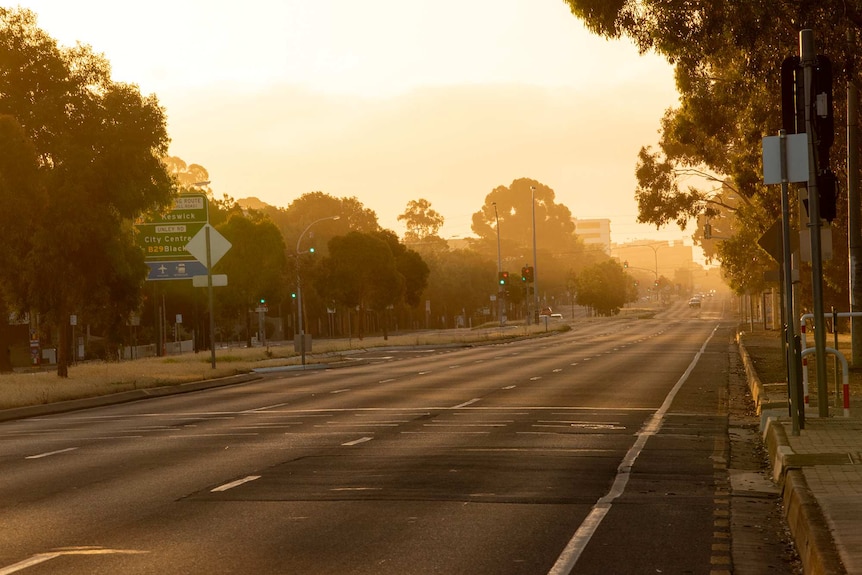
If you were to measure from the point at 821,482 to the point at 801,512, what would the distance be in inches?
62.9

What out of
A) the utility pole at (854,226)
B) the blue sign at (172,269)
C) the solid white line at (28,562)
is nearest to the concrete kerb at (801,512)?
the solid white line at (28,562)

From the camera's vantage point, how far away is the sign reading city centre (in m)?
51.8

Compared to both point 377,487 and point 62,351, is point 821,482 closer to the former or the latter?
point 377,487

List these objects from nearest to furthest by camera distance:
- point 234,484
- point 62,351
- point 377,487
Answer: point 377,487 → point 234,484 → point 62,351

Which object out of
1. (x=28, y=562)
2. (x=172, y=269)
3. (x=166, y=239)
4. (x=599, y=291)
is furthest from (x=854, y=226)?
(x=599, y=291)

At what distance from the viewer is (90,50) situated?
4069 centimetres

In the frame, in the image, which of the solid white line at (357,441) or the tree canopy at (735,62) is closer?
the solid white line at (357,441)

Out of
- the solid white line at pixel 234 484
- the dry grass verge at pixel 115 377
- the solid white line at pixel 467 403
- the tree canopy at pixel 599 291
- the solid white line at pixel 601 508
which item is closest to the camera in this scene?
the solid white line at pixel 601 508

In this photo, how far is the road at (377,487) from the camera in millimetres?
8656

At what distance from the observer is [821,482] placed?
1059 cm

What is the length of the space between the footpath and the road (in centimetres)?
61

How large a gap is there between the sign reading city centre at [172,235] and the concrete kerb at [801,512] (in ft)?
127

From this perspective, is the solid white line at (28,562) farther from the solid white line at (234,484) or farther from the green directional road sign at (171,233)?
the green directional road sign at (171,233)

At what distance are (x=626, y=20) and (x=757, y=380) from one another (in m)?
8.41
